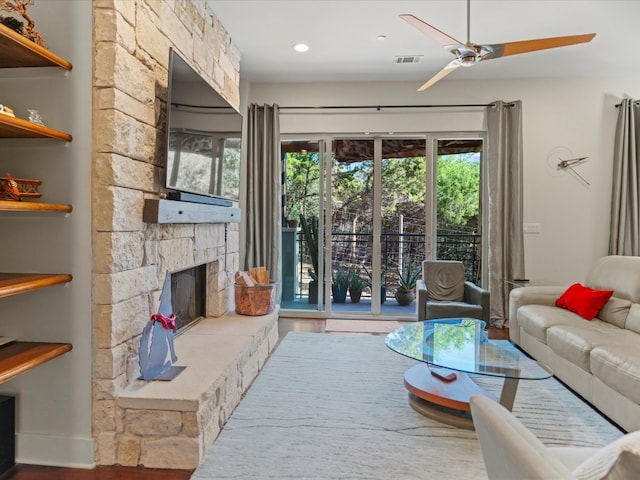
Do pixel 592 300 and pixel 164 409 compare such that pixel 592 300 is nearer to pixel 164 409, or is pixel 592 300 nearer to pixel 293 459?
pixel 293 459

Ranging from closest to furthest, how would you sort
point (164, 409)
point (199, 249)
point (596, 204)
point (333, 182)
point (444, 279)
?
1. point (164, 409)
2. point (199, 249)
3. point (444, 279)
4. point (596, 204)
5. point (333, 182)

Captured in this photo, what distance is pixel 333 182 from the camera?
5.20 m

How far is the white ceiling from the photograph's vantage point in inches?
127

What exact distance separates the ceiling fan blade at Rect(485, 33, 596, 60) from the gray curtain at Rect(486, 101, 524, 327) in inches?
87.4

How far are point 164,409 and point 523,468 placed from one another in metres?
1.68

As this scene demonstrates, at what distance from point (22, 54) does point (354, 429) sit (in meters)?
2.45

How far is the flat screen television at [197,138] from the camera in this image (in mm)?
2426

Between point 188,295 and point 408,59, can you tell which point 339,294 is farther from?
point 408,59

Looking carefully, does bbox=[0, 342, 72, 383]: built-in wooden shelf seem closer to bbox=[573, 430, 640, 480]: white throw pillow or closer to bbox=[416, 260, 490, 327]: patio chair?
bbox=[573, 430, 640, 480]: white throw pillow

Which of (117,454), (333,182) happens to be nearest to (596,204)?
(333,182)

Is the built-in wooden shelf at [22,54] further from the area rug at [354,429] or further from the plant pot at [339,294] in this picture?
the plant pot at [339,294]

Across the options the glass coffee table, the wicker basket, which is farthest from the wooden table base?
the wicker basket

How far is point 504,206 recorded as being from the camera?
15.8 ft

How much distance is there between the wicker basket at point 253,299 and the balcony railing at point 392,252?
168 cm
